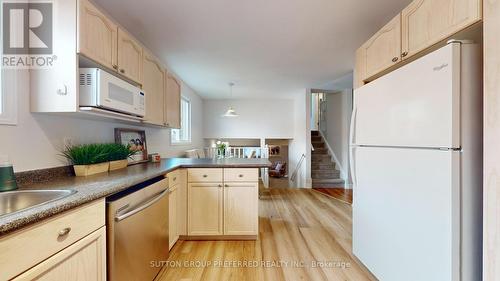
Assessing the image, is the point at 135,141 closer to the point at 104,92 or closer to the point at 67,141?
the point at 67,141

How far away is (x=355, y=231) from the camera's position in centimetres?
214

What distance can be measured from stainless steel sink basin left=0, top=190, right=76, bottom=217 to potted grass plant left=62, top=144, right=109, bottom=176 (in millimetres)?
523

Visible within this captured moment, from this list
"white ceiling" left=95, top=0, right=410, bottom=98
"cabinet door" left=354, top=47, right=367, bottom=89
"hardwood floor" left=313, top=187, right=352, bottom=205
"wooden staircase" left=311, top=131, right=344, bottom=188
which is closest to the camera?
"white ceiling" left=95, top=0, right=410, bottom=98


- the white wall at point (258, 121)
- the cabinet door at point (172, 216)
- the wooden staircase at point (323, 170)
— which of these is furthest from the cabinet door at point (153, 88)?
the wooden staircase at point (323, 170)

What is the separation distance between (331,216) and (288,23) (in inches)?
107

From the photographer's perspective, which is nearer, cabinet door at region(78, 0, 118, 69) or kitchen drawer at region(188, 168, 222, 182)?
cabinet door at region(78, 0, 118, 69)

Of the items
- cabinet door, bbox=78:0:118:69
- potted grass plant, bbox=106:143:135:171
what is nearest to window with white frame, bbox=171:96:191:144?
potted grass plant, bbox=106:143:135:171

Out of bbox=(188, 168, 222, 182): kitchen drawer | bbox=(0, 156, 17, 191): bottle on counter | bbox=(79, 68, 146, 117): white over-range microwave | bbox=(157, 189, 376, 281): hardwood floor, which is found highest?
bbox=(79, 68, 146, 117): white over-range microwave

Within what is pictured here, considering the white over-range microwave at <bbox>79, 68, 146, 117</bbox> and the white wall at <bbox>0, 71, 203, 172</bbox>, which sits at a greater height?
the white over-range microwave at <bbox>79, 68, 146, 117</bbox>

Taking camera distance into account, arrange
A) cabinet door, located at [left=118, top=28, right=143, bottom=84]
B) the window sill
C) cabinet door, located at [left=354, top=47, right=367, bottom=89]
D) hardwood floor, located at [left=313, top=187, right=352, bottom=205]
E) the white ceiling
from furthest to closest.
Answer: hardwood floor, located at [left=313, top=187, right=352, bottom=205], the window sill, cabinet door, located at [left=354, top=47, right=367, bottom=89], the white ceiling, cabinet door, located at [left=118, top=28, right=143, bottom=84]

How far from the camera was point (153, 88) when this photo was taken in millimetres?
2535

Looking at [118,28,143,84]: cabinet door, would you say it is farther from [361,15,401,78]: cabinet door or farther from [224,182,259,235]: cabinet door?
[361,15,401,78]: cabinet door

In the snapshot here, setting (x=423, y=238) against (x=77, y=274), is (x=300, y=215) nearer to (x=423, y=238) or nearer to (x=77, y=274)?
(x=423, y=238)

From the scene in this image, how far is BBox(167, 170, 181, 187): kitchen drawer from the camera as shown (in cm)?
221
